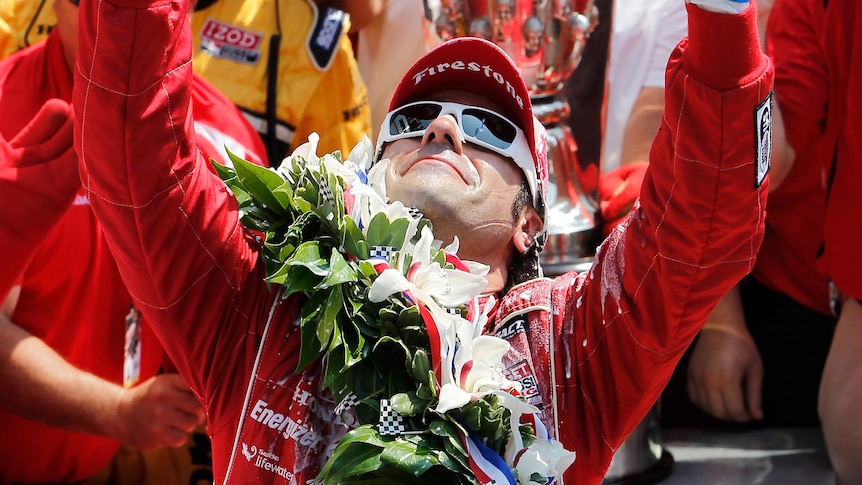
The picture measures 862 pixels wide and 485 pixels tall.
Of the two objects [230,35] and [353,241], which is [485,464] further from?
[230,35]

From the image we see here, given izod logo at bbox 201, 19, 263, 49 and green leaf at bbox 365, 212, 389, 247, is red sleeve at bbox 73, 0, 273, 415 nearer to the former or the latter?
green leaf at bbox 365, 212, 389, 247

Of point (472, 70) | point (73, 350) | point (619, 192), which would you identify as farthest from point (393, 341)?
point (619, 192)

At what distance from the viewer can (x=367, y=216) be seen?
203cm

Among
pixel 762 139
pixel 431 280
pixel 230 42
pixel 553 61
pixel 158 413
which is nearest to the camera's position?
pixel 762 139

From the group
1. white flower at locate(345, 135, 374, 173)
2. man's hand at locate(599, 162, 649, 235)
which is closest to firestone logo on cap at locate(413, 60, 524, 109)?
white flower at locate(345, 135, 374, 173)

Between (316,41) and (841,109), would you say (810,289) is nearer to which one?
(841,109)

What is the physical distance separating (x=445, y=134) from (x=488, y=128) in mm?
103

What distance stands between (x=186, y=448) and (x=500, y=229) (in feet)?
4.46

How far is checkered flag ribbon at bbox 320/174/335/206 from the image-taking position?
205 centimetres

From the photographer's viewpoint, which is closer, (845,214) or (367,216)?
(367,216)

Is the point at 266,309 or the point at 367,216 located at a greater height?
the point at 367,216

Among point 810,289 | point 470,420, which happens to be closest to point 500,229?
point 470,420

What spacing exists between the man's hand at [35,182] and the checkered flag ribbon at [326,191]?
29.9 inches

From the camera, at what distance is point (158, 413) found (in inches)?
110
